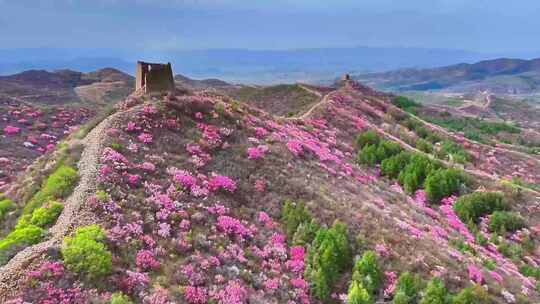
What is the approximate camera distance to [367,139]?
47.9 m

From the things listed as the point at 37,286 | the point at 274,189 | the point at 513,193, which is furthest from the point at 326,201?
the point at 513,193

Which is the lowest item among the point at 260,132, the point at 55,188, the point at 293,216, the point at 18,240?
the point at 293,216

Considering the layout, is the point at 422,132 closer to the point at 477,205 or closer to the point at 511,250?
the point at 477,205

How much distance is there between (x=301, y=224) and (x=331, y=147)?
1964 centimetres

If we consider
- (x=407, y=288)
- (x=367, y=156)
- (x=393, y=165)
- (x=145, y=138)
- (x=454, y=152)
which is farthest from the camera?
(x=454, y=152)

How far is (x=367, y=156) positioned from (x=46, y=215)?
2853cm

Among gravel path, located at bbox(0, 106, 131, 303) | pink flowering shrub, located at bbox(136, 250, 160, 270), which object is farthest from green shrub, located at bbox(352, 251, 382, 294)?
gravel path, located at bbox(0, 106, 131, 303)

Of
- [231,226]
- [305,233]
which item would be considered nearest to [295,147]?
[305,233]

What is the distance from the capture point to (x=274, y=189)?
27609 millimetres

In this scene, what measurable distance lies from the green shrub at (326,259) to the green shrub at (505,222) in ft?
56.8

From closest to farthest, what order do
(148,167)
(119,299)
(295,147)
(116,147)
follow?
(119,299) < (148,167) < (116,147) < (295,147)

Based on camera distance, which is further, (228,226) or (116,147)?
(116,147)

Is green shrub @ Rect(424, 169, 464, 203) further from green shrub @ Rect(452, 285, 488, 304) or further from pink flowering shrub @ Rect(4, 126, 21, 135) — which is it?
pink flowering shrub @ Rect(4, 126, 21, 135)

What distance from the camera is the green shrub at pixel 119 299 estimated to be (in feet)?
52.5
